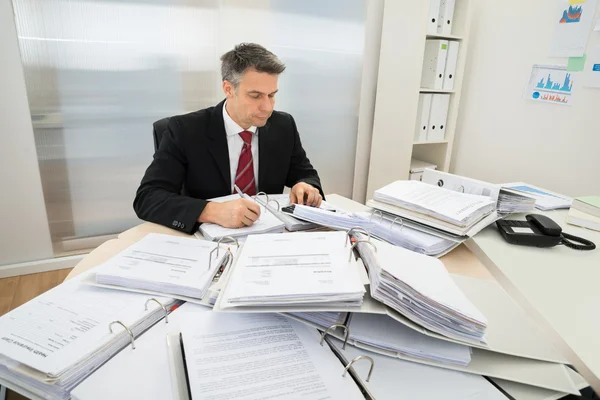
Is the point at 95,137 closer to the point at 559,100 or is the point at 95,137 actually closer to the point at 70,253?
the point at 70,253

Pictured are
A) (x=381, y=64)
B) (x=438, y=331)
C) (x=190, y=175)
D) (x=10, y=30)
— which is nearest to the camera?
(x=438, y=331)

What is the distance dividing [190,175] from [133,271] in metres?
0.76

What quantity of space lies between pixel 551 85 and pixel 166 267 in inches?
98.4

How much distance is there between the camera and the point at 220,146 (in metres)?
1.60

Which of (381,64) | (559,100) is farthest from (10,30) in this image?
(559,100)

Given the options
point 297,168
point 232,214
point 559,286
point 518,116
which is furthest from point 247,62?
point 518,116

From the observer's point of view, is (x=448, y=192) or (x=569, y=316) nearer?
(x=569, y=316)

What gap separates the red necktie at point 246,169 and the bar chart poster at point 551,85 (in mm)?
1910

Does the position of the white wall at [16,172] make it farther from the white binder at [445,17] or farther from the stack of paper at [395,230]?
the white binder at [445,17]

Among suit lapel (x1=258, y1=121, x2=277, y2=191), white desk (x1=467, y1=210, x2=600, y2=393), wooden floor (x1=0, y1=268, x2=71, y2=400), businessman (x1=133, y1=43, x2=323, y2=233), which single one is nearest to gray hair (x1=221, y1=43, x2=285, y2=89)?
businessman (x1=133, y1=43, x2=323, y2=233)

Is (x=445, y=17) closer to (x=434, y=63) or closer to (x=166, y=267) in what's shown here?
(x=434, y=63)

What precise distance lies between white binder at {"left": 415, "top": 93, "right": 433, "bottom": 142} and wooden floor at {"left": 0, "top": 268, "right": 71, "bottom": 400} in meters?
2.59

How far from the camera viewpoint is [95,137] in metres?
2.37

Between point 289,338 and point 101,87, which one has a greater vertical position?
point 101,87
